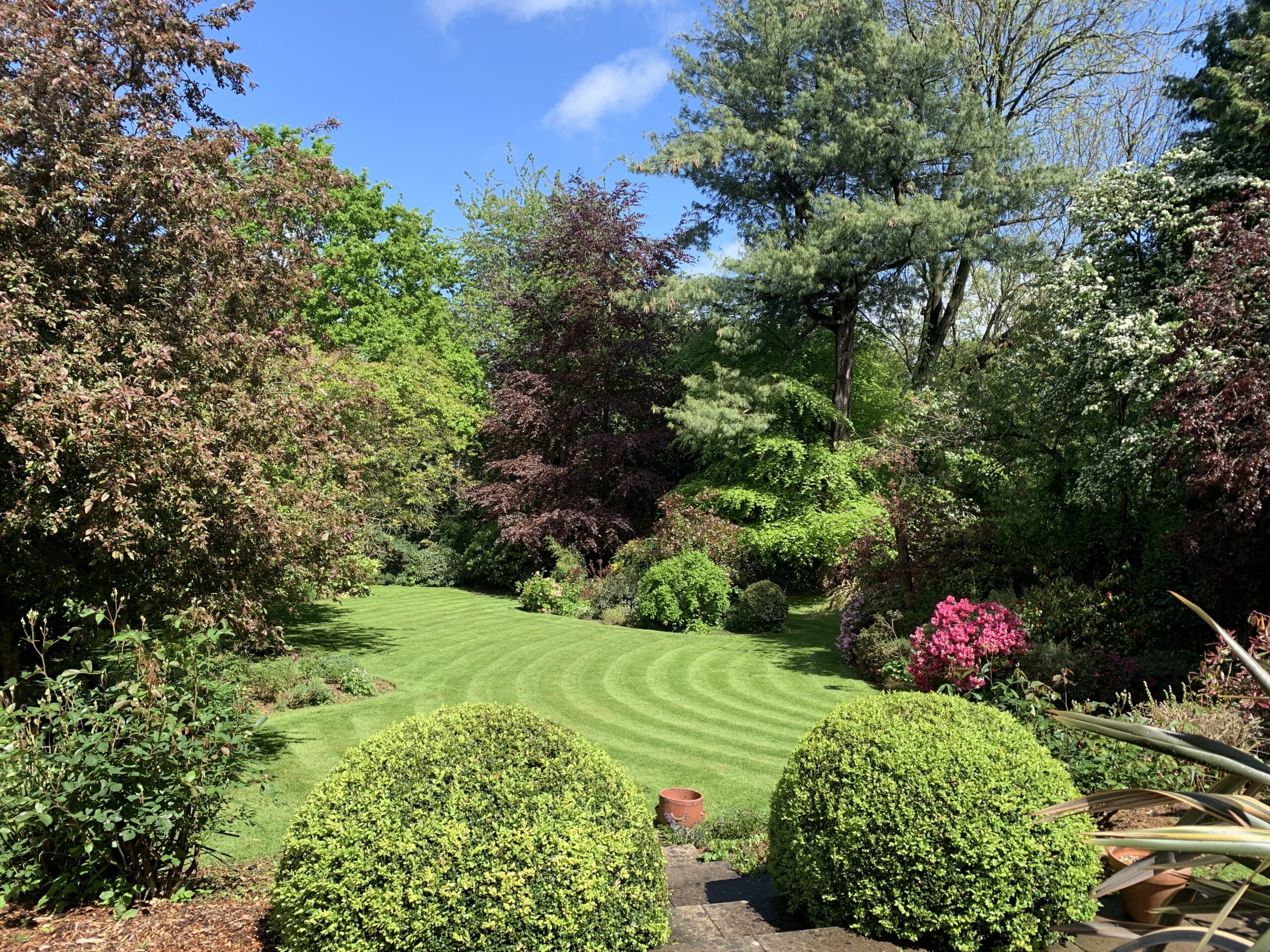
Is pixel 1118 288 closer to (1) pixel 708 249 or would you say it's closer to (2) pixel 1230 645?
(2) pixel 1230 645

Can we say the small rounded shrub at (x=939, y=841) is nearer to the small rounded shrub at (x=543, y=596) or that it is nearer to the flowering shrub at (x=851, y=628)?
the flowering shrub at (x=851, y=628)

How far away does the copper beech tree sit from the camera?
530cm

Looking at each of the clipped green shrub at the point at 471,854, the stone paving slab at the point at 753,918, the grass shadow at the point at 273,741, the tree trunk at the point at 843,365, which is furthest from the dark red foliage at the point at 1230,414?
the tree trunk at the point at 843,365

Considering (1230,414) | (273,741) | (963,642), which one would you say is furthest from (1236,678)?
(273,741)

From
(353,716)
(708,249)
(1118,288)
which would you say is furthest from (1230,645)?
(708,249)

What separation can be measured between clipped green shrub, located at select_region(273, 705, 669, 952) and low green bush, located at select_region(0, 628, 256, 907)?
0.84 meters

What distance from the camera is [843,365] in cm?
1805

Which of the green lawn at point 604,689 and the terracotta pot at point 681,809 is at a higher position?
the terracotta pot at point 681,809

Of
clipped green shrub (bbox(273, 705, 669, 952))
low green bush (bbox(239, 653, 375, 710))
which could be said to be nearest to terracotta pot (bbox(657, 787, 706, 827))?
clipped green shrub (bbox(273, 705, 669, 952))

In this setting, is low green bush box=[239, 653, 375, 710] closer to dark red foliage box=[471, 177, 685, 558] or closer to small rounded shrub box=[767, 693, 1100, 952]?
small rounded shrub box=[767, 693, 1100, 952]

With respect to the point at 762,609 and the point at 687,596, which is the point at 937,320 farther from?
the point at 687,596

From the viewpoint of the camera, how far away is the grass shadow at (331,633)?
1292 cm

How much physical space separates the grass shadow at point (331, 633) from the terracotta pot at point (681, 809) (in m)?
8.48

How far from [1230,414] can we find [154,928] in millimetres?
8487
